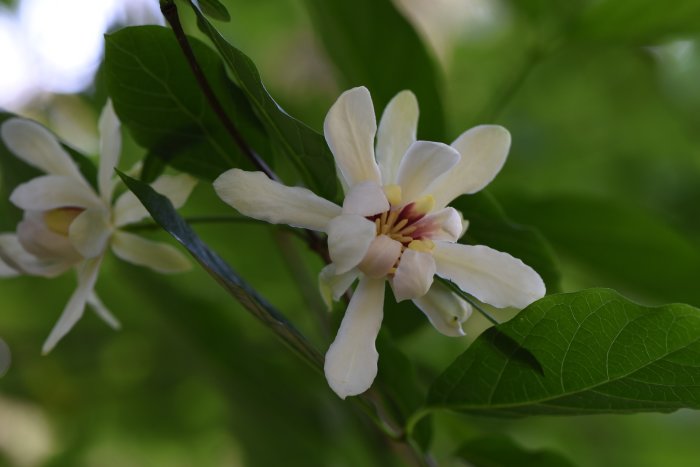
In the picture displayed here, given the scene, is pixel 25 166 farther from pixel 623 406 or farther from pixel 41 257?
pixel 623 406

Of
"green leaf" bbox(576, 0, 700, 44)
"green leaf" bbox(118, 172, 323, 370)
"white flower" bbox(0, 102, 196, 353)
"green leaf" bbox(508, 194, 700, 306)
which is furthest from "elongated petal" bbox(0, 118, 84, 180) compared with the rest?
"green leaf" bbox(576, 0, 700, 44)

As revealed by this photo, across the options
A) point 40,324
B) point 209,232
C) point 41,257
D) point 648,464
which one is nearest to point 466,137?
point 41,257

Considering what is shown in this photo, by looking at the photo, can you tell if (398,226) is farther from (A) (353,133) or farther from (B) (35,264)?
(B) (35,264)

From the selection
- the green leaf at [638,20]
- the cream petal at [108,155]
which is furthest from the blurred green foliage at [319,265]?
the cream petal at [108,155]

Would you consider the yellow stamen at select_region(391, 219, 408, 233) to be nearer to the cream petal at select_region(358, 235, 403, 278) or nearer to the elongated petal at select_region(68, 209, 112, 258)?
the cream petal at select_region(358, 235, 403, 278)

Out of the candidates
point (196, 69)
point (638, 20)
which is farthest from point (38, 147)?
point (638, 20)

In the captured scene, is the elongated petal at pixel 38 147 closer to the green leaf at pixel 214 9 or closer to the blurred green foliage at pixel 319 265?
the green leaf at pixel 214 9
